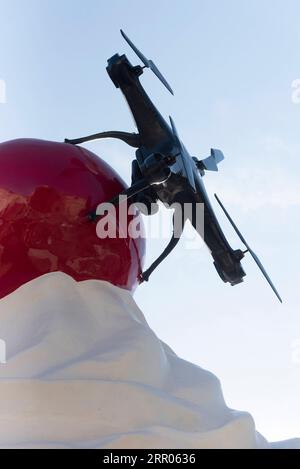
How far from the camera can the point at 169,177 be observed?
16.1 feet

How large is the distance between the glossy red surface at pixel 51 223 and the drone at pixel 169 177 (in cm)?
33

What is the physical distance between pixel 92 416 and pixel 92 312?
0.92 metres

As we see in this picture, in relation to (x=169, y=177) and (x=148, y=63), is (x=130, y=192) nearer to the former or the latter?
(x=169, y=177)

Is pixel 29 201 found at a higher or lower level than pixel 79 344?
higher

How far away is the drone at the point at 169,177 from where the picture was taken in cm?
499

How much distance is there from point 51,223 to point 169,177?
90 centimetres

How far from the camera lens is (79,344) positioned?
4.34 m

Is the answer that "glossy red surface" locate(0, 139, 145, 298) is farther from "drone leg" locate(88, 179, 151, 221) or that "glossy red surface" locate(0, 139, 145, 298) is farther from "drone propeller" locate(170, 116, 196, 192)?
"drone propeller" locate(170, 116, 196, 192)

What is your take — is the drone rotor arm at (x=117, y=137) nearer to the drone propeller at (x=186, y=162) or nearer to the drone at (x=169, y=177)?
the drone at (x=169, y=177)

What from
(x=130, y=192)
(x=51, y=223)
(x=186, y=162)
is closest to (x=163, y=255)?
(x=130, y=192)

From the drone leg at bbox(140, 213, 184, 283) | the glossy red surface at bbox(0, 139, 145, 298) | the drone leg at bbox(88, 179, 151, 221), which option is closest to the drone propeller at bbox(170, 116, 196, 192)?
the drone leg at bbox(88, 179, 151, 221)

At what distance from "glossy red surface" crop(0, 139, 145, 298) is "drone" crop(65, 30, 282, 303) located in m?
0.33
